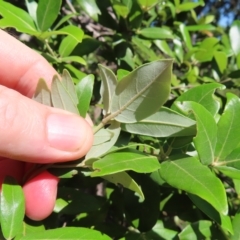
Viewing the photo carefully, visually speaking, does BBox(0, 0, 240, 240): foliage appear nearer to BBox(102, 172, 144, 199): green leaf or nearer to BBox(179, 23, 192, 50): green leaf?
BBox(102, 172, 144, 199): green leaf

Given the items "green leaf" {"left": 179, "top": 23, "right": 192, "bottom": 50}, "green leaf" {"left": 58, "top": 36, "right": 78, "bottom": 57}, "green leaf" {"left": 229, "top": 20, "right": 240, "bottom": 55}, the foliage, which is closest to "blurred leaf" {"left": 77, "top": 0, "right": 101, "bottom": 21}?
the foliage

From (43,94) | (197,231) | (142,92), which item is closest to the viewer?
(142,92)

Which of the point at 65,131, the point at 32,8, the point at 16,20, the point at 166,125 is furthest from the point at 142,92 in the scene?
the point at 32,8

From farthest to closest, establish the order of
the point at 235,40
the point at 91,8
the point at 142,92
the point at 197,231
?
the point at 235,40 < the point at 91,8 < the point at 197,231 < the point at 142,92

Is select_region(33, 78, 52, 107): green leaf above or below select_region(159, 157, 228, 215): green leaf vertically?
above

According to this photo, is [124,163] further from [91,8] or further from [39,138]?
[91,8]

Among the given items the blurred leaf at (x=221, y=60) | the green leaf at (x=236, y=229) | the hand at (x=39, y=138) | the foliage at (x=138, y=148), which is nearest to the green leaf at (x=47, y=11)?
the foliage at (x=138, y=148)

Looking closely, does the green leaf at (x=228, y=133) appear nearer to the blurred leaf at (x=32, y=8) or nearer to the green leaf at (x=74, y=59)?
the green leaf at (x=74, y=59)

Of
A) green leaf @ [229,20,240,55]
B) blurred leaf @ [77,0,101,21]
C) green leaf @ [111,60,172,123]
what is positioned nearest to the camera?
green leaf @ [111,60,172,123]
